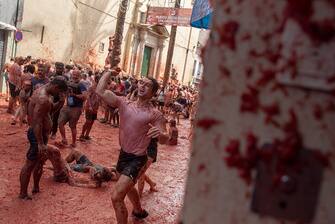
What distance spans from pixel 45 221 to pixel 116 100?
82.2 inches

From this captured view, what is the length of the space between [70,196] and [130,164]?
86.1 inches

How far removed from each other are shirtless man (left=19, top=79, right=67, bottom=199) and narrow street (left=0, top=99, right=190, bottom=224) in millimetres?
432

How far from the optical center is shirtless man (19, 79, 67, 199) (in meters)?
5.36

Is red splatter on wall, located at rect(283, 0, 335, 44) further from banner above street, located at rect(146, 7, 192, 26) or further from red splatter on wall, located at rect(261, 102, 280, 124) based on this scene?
banner above street, located at rect(146, 7, 192, 26)

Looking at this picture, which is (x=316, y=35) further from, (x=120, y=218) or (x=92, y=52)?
(x=92, y=52)

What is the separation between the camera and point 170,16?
62.2 feet

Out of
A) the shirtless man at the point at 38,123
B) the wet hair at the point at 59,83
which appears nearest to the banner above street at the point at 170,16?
the wet hair at the point at 59,83

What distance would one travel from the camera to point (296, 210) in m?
0.74

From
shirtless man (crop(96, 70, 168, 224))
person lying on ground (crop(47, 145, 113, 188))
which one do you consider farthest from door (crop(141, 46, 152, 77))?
shirtless man (crop(96, 70, 168, 224))

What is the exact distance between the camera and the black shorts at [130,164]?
4.66 metres

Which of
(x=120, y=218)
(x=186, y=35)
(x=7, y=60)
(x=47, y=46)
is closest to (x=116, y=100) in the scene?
(x=120, y=218)

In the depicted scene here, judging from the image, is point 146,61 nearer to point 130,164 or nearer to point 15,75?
point 15,75

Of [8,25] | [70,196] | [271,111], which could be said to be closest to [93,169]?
[70,196]

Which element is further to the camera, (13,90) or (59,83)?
(13,90)
